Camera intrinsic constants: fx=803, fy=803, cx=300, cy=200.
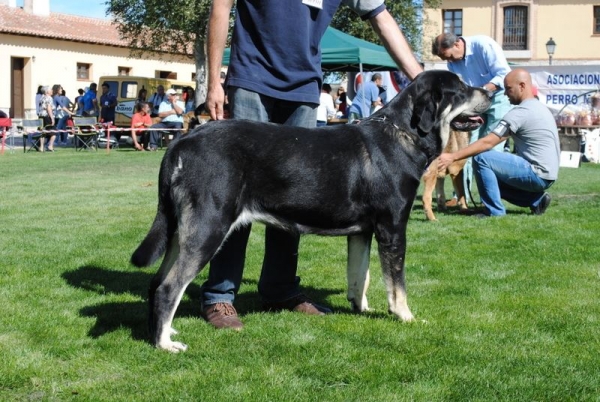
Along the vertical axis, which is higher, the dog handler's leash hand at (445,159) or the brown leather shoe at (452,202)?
the dog handler's leash hand at (445,159)

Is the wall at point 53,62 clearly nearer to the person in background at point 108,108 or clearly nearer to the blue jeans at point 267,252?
the person in background at point 108,108

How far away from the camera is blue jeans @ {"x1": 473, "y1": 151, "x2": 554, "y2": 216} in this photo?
9.27m

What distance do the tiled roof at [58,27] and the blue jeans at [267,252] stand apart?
43252 millimetres

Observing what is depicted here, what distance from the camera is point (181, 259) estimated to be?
425cm

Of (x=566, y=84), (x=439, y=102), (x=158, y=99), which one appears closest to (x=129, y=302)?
(x=439, y=102)

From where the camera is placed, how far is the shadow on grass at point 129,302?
15.6 ft

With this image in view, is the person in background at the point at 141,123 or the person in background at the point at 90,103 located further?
the person in background at the point at 90,103

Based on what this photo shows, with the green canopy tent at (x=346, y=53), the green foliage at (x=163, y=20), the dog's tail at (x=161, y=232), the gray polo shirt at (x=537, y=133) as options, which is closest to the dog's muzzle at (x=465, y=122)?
the dog's tail at (x=161, y=232)

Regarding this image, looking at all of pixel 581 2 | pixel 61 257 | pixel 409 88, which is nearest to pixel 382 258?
pixel 409 88

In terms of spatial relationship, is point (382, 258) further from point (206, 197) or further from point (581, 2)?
point (581, 2)

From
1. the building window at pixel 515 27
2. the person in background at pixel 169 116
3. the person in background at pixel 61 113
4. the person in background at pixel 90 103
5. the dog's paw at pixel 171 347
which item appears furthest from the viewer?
the building window at pixel 515 27

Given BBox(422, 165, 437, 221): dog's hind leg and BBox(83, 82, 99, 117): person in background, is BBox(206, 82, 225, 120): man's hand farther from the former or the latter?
BBox(83, 82, 99, 117): person in background

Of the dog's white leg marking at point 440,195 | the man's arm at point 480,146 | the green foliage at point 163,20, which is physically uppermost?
the green foliage at point 163,20

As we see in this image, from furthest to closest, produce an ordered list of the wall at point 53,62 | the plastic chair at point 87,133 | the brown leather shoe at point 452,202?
the wall at point 53,62 < the plastic chair at point 87,133 < the brown leather shoe at point 452,202
